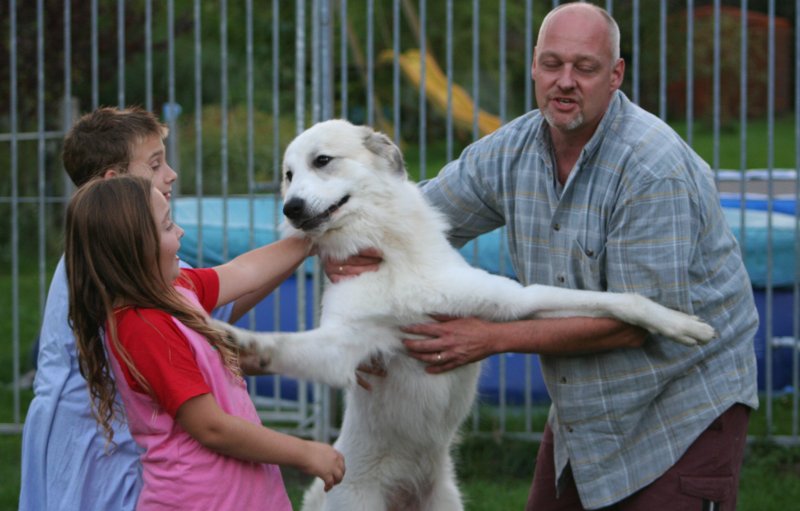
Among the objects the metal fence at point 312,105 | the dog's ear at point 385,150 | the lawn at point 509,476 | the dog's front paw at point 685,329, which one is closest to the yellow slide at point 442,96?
the metal fence at point 312,105

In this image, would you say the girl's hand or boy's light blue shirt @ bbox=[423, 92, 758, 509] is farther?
boy's light blue shirt @ bbox=[423, 92, 758, 509]

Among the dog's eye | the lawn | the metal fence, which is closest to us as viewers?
the dog's eye

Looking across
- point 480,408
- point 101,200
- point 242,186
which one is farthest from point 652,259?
point 242,186

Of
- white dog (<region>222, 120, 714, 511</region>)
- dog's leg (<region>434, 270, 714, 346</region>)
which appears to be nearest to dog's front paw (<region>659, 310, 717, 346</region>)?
dog's leg (<region>434, 270, 714, 346</region>)

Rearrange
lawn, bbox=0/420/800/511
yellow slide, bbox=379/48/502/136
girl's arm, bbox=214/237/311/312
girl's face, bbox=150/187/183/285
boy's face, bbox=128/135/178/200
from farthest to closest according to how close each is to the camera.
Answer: yellow slide, bbox=379/48/502/136 → lawn, bbox=0/420/800/511 → girl's arm, bbox=214/237/311/312 → boy's face, bbox=128/135/178/200 → girl's face, bbox=150/187/183/285

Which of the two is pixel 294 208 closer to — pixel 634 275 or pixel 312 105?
pixel 634 275

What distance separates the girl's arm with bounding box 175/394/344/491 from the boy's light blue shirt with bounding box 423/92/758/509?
0.84m

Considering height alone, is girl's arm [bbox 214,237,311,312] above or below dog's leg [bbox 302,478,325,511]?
above

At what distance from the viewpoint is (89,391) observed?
2.75 metres

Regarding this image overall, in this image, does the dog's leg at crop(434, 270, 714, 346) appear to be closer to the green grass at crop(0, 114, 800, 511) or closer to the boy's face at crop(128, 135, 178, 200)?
the boy's face at crop(128, 135, 178, 200)

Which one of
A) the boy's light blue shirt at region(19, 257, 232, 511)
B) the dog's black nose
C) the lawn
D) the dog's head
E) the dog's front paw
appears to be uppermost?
the dog's head

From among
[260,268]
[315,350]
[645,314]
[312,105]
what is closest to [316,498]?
[315,350]

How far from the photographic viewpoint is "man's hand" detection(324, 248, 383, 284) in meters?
3.40

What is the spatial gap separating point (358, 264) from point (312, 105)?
2.75 m
